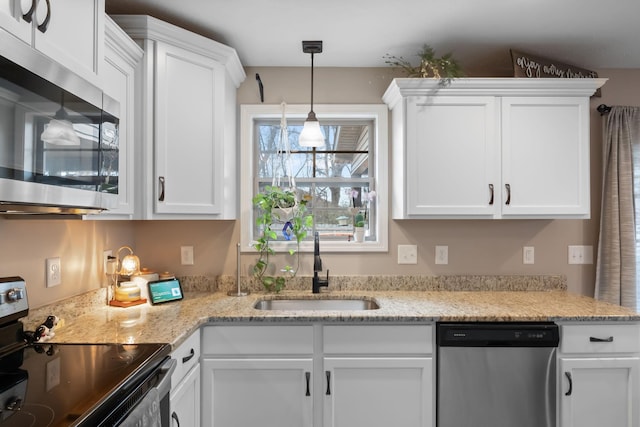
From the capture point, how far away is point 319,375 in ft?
5.98

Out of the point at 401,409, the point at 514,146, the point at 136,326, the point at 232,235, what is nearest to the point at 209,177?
the point at 232,235

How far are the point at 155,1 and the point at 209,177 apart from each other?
0.86m

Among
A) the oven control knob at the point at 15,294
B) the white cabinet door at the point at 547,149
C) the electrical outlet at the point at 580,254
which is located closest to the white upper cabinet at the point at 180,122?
the oven control knob at the point at 15,294

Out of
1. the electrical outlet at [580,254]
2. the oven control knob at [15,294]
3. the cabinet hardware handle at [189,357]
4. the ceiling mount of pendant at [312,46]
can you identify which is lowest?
the cabinet hardware handle at [189,357]

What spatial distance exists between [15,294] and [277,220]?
1.41 metres

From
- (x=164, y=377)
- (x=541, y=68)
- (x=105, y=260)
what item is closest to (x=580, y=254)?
(x=541, y=68)

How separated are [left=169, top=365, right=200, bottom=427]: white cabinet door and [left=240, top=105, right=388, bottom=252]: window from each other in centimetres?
95

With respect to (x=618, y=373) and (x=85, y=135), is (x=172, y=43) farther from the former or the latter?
(x=618, y=373)

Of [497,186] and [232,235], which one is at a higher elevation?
[497,186]

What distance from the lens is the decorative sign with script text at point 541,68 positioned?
7.20 ft

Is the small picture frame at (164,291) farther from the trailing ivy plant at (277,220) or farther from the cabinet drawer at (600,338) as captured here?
the cabinet drawer at (600,338)

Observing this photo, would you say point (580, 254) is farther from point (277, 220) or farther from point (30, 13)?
point (30, 13)

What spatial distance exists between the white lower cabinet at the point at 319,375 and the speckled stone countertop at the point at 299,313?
0.21 feet

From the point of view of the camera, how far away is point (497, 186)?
2135mm
